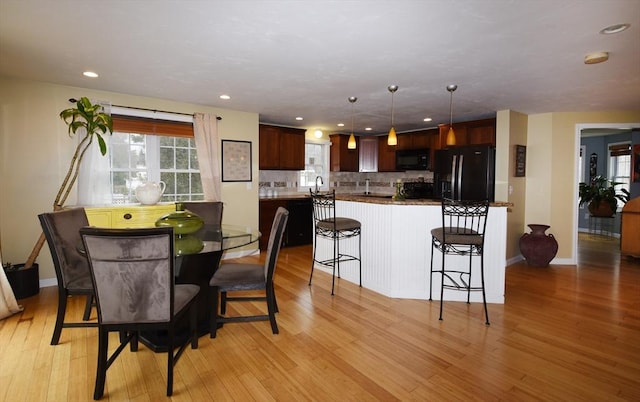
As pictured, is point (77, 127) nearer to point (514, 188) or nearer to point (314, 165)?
point (314, 165)

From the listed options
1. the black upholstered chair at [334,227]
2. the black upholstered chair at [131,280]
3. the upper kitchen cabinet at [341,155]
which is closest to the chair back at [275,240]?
the black upholstered chair at [131,280]

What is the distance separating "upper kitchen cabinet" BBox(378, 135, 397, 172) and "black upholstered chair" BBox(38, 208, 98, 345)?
18.4 feet

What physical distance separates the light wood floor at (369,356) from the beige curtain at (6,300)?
9 centimetres

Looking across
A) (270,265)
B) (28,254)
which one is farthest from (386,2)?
(28,254)

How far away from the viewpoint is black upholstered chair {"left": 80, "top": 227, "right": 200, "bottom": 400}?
5.67ft

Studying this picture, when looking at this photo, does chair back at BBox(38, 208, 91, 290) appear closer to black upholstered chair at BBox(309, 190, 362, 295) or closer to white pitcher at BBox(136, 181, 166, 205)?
white pitcher at BBox(136, 181, 166, 205)

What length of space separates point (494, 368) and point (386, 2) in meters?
2.39

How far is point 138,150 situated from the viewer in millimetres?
4371

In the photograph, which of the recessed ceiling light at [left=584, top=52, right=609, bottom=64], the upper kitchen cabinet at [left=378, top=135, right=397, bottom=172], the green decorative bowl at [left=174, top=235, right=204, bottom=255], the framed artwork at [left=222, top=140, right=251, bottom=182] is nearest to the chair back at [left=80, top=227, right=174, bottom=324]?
the green decorative bowl at [left=174, top=235, right=204, bottom=255]

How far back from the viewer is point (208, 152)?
4684mm

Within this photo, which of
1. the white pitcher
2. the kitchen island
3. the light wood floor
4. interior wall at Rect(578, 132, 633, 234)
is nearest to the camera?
the light wood floor

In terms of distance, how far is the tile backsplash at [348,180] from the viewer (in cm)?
639

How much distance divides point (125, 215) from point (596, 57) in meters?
4.83

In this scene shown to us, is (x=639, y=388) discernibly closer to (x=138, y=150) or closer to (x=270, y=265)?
(x=270, y=265)
